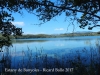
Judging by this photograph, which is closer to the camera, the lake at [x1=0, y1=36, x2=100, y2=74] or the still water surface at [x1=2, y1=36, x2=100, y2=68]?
the lake at [x1=0, y1=36, x2=100, y2=74]

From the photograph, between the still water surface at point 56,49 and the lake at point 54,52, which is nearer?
the lake at point 54,52

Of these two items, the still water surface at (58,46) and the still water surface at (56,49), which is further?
the still water surface at (58,46)

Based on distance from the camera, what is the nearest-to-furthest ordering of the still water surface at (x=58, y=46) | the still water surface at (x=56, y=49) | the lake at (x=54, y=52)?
the lake at (x=54, y=52) < the still water surface at (x=56, y=49) < the still water surface at (x=58, y=46)

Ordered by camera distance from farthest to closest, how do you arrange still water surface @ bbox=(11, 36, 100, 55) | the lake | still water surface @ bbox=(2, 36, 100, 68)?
still water surface @ bbox=(11, 36, 100, 55) → still water surface @ bbox=(2, 36, 100, 68) → the lake

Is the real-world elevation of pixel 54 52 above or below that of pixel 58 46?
above

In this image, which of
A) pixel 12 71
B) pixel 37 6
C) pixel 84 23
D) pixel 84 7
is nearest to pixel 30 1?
pixel 37 6

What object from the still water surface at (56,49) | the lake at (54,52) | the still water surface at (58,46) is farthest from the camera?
the still water surface at (58,46)

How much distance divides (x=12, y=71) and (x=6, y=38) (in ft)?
4.16

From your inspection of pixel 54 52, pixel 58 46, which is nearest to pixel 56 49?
pixel 54 52

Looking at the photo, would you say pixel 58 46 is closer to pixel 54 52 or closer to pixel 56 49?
pixel 56 49

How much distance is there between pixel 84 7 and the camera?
4047 millimetres

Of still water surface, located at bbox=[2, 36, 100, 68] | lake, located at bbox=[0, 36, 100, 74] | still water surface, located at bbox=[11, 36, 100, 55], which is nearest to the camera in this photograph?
lake, located at bbox=[0, 36, 100, 74]

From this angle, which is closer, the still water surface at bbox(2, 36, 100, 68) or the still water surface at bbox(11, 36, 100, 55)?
the still water surface at bbox(2, 36, 100, 68)

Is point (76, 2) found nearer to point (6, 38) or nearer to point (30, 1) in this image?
point (30, 1)
